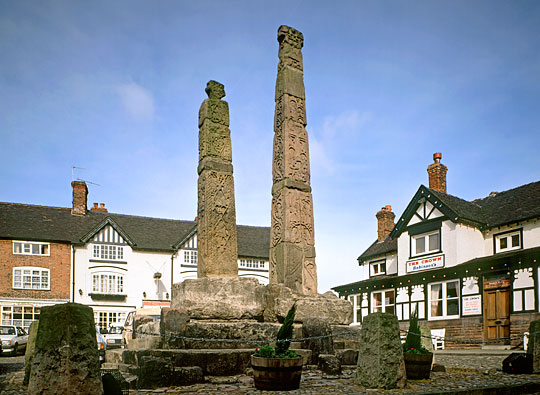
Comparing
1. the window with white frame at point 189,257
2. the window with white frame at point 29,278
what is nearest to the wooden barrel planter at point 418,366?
the window with white frame at point 29,278

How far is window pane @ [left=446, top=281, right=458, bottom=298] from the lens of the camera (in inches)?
1008

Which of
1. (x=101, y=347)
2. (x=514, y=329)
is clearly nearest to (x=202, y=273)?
(x=101, y=347)

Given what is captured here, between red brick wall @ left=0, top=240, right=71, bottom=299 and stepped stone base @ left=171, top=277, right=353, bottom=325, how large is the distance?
1045 inches

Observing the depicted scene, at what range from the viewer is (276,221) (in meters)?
11.3

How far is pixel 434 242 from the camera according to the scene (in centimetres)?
2775

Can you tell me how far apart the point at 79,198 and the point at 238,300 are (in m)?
31.6

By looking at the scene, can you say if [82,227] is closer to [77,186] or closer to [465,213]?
[77,186]

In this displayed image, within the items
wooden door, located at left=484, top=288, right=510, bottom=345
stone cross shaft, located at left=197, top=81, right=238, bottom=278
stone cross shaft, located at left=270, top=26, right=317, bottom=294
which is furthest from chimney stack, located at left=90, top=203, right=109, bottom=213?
stone cross shaft, located at left=197, top=81, right=238, bottom=278

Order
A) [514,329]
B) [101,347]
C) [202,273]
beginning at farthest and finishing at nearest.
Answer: [514,329] → [101,347] → [202,273]

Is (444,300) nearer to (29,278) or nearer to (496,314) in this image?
(496,314)

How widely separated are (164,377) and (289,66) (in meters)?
7.45

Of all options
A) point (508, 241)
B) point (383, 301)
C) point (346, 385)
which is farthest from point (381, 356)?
point (383, 301)

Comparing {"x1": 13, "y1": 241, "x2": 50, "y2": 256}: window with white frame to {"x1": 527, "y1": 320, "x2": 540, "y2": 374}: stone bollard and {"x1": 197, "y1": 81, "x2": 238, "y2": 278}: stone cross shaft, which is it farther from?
{"x1": 527, "y1": 320, "x2": 540, "y2": 374}: stone bollard

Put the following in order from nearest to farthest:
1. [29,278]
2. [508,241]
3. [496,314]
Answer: [496,314], [508,241], [29,278]
